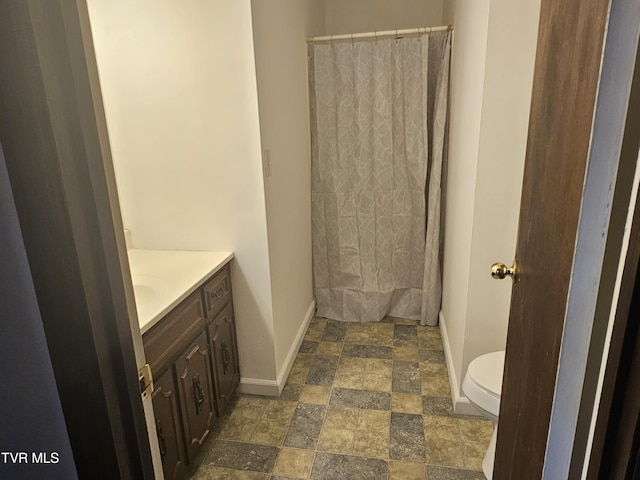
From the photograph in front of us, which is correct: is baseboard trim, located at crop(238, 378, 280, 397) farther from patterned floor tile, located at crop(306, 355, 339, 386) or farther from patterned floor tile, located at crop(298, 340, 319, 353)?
patterned floor tile, located at crop(298, 340, 319, 353)

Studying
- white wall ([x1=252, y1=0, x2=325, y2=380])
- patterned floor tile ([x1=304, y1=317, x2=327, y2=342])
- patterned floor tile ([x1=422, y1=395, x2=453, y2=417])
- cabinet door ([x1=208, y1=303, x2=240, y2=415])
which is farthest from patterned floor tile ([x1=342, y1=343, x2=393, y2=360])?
cabinet door ([x1=208, y1=303, x2=240, y2=415])

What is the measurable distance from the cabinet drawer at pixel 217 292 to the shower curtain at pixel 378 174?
108 centimetres

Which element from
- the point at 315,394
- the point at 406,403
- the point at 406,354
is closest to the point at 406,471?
the point at 406,403

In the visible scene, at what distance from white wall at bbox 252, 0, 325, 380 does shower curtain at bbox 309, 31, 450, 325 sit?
5.6 inches

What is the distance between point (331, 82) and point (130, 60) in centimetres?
126

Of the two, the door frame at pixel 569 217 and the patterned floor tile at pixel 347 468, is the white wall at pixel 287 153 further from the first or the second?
the door frame at pixel 569 217

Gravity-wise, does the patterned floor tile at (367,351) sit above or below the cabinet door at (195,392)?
below

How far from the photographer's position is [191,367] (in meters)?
1.63

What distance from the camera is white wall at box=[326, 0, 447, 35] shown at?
304cm

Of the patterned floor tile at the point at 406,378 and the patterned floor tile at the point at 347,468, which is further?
the patterned floor tile at the point at 406,378

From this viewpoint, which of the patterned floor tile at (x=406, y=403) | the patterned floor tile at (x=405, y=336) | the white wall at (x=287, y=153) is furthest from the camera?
the patterned floor tile at (x=405, y=336)

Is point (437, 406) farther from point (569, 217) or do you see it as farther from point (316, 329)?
point (569, 217)

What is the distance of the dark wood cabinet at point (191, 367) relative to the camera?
56.3 inches

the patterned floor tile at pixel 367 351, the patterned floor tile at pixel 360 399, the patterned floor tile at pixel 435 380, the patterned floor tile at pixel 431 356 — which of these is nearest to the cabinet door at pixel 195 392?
the patterned floor tile at pixel 360 399
